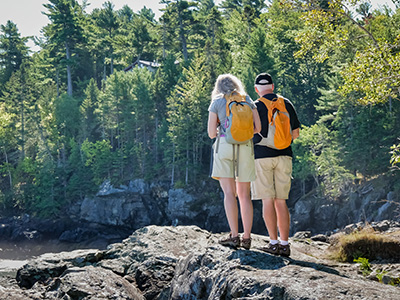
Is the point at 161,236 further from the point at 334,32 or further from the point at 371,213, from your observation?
the point at 371,213

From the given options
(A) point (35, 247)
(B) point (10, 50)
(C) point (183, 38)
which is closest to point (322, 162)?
(A) point (35, 247)

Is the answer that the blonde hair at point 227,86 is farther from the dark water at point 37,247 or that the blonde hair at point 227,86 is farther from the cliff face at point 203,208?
the dark water at point 37,247

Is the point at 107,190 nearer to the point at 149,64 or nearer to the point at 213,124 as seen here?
the point at 149,64

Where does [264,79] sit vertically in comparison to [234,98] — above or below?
above

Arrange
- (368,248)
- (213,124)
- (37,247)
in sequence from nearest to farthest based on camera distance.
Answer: (213,124), (368,248), (37,247)

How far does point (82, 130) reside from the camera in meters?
54.0

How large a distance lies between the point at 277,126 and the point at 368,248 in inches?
86.9

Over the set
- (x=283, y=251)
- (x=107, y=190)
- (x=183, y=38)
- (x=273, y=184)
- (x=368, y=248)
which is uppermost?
(x=183, y=38)

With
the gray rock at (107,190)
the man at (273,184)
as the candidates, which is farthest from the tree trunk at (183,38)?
the man at (273,184)

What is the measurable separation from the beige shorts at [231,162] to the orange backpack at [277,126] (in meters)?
0.19

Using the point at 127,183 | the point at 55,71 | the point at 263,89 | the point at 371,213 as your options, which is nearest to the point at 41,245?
the point at 127,183

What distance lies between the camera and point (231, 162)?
5469mm

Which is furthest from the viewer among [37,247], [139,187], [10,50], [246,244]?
[10,50]

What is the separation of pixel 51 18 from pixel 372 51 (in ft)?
186
